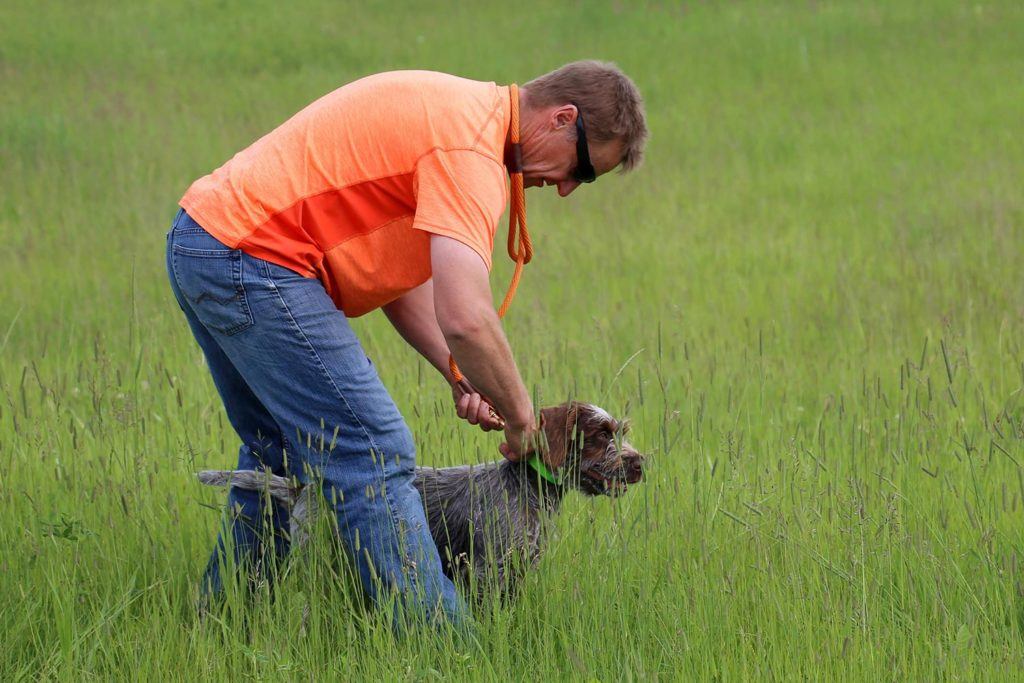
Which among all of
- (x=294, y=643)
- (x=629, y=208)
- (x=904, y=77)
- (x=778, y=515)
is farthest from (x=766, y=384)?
(x=904, y=77)

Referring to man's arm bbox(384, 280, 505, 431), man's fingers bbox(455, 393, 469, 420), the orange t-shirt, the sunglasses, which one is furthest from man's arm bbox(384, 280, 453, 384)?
the sunglasses

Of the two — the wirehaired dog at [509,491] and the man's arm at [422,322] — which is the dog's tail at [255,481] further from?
the man's arm at [422,322]

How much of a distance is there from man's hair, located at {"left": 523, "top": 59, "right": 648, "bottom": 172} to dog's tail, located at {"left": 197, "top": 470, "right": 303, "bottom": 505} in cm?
139

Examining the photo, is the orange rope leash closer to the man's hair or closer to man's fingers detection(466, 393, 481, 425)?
the man's hair

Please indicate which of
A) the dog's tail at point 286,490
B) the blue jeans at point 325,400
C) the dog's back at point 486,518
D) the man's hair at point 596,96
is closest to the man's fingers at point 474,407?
the dog's back at point 486,518

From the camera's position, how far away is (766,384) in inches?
239

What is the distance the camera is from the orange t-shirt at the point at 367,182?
10.2 ft

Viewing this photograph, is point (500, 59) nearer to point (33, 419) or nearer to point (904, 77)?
point (904, 77)

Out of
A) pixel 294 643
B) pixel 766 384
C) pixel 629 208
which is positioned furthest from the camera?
pixel 629 208

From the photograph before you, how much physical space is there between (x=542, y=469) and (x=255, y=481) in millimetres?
908

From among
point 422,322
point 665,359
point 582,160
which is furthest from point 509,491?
point 665,359

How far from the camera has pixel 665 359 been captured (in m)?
6.50

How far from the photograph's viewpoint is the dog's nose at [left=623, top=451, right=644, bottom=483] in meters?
3.84

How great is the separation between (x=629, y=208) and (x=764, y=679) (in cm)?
749
